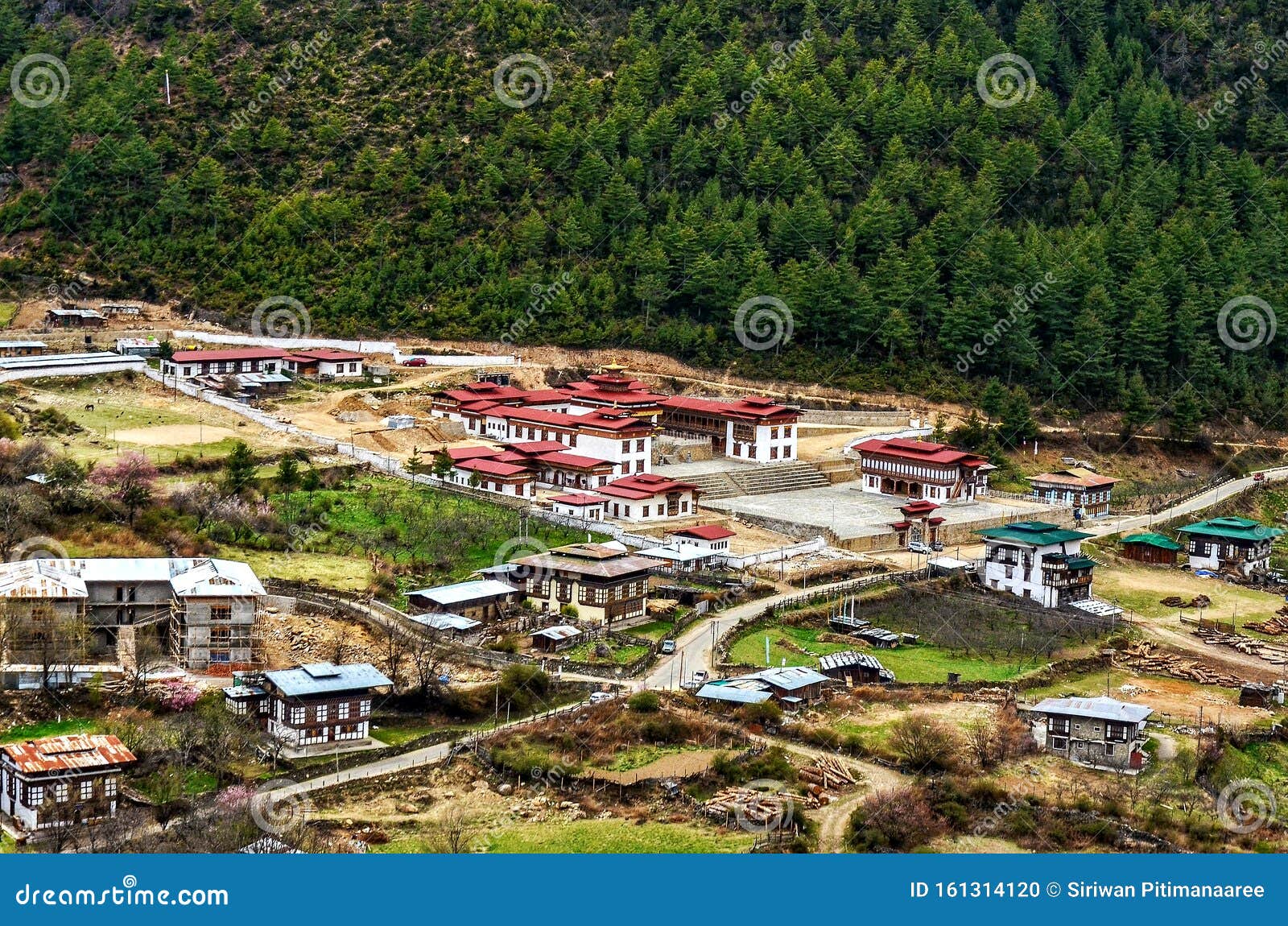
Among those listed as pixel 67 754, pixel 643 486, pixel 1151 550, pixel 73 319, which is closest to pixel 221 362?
pixel 73 319

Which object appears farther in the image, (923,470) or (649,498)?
(923,470)

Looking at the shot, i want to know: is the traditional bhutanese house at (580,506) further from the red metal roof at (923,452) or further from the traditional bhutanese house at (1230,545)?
the traditional bhutanese house at (1230,545)

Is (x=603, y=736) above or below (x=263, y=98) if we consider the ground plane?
below

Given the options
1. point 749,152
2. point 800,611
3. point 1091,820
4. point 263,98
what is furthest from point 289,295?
point 1091,820

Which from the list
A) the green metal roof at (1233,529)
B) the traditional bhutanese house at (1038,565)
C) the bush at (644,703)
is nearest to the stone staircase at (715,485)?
the traditional bhutanese house at (1038,565)

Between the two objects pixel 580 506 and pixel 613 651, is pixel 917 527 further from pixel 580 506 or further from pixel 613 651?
pixel 613 651

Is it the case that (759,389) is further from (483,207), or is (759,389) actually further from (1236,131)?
(1236,131)
